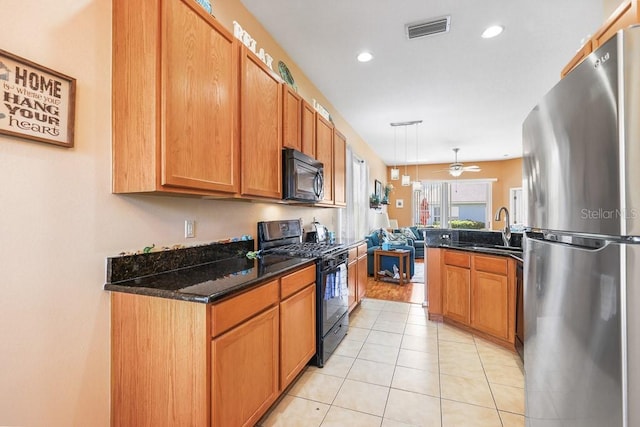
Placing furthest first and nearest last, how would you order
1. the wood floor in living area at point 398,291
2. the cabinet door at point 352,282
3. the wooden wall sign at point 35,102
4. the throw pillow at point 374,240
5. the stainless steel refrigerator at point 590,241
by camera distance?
1. the throw pillow at point 374,240
2. the wood floor in living area at point 398,291
3. the cabinet door at point 352,282
4. the wooden wall sign at point 35,102
5. the stainless steel refrigerator at point 590,241

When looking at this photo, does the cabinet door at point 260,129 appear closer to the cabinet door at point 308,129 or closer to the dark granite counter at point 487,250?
the cabinet door at point 308,129

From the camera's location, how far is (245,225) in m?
2.44

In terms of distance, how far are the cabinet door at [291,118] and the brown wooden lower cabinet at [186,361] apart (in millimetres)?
1362

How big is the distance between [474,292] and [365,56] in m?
2.74

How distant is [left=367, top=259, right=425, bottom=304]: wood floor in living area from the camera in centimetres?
→ 433

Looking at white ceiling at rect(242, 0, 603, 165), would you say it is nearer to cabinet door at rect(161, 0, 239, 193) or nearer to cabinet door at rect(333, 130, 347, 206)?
cabinet door at rect(333, 130, 347, 206)

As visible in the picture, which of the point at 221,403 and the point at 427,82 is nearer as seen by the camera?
the point at 221,403

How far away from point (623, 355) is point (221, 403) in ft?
4.80

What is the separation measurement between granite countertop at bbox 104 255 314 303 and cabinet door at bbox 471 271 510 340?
6.57ft

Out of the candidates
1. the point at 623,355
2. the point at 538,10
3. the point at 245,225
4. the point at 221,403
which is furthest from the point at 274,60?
the point at 623,355

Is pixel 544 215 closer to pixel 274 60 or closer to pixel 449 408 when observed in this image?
pixel 449 408

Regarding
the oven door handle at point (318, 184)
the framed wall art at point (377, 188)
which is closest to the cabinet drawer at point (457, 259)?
the oven door handle at point (318, 184)

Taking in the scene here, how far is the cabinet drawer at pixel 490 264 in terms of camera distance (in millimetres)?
2754

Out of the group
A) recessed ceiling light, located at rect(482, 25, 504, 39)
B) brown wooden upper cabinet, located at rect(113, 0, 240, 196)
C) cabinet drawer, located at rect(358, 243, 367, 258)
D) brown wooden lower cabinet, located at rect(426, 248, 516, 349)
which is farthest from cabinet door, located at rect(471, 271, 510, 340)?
brown wooden upper cabinet, located at rect(113, 0, 240, 196)
